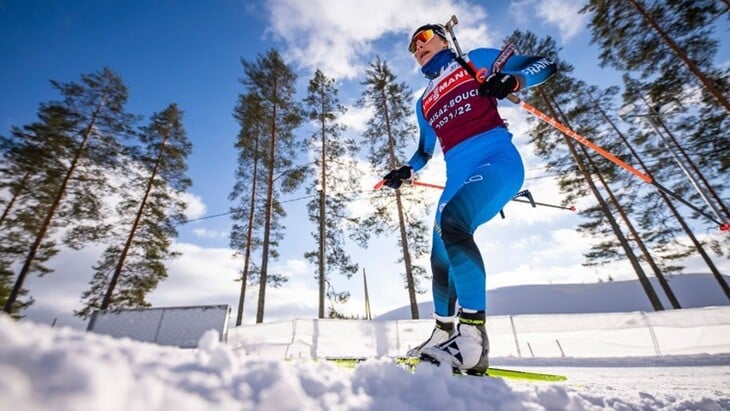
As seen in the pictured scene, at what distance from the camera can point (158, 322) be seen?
51.1 ft

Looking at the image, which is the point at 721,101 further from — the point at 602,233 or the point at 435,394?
the point at 435,394

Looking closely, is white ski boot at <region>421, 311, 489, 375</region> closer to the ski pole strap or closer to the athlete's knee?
the athlete's knee

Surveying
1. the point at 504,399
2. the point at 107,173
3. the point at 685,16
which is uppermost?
the point at 685,16

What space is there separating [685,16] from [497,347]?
50.8 feet

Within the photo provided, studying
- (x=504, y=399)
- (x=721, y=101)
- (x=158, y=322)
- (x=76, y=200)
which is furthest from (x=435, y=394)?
(x=76, y=200)

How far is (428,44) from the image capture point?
9.45 feet

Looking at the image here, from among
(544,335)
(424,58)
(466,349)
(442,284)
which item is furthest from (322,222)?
(466,349)

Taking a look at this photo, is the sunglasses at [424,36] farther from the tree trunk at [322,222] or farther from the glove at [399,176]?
the tree trunk at [322,222]

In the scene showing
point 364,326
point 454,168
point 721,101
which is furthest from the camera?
point 721,101

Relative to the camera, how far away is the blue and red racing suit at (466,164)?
6.13 feet

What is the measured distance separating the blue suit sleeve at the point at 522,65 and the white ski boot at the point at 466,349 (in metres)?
1.81

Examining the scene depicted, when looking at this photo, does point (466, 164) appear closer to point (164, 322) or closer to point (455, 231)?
point (455, 231)

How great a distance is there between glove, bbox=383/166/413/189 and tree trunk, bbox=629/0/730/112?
51.9ft

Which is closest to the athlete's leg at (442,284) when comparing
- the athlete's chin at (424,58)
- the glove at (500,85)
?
the glove at (500,85)
